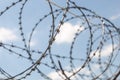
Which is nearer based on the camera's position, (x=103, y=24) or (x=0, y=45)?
(x=0, y=45)

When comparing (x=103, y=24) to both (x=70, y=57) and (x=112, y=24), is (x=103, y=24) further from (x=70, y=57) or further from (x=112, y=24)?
(x=70, y=57)

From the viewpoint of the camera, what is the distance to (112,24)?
10.2 m

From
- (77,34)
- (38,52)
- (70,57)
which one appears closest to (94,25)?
(77,34)

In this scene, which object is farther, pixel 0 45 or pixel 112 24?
pixel 112 24

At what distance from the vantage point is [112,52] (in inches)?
415

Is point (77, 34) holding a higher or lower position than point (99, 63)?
higher

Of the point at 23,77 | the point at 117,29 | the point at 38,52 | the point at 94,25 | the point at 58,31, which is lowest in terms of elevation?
the point at 23,77

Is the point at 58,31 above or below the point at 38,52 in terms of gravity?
below

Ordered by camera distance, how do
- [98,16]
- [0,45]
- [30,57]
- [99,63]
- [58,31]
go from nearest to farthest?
[58,31] → [0,45] → [30,57] → [98,16] → [99,63]

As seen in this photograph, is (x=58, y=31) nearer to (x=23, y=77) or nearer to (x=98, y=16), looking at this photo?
(x=23, y=77)

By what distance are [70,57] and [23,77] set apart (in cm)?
284

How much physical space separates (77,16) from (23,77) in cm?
330

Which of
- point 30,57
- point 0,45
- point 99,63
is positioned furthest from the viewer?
point 99,63

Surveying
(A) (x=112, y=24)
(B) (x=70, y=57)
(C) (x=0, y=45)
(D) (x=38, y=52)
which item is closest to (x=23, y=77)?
(C) (x=0, y=45)
